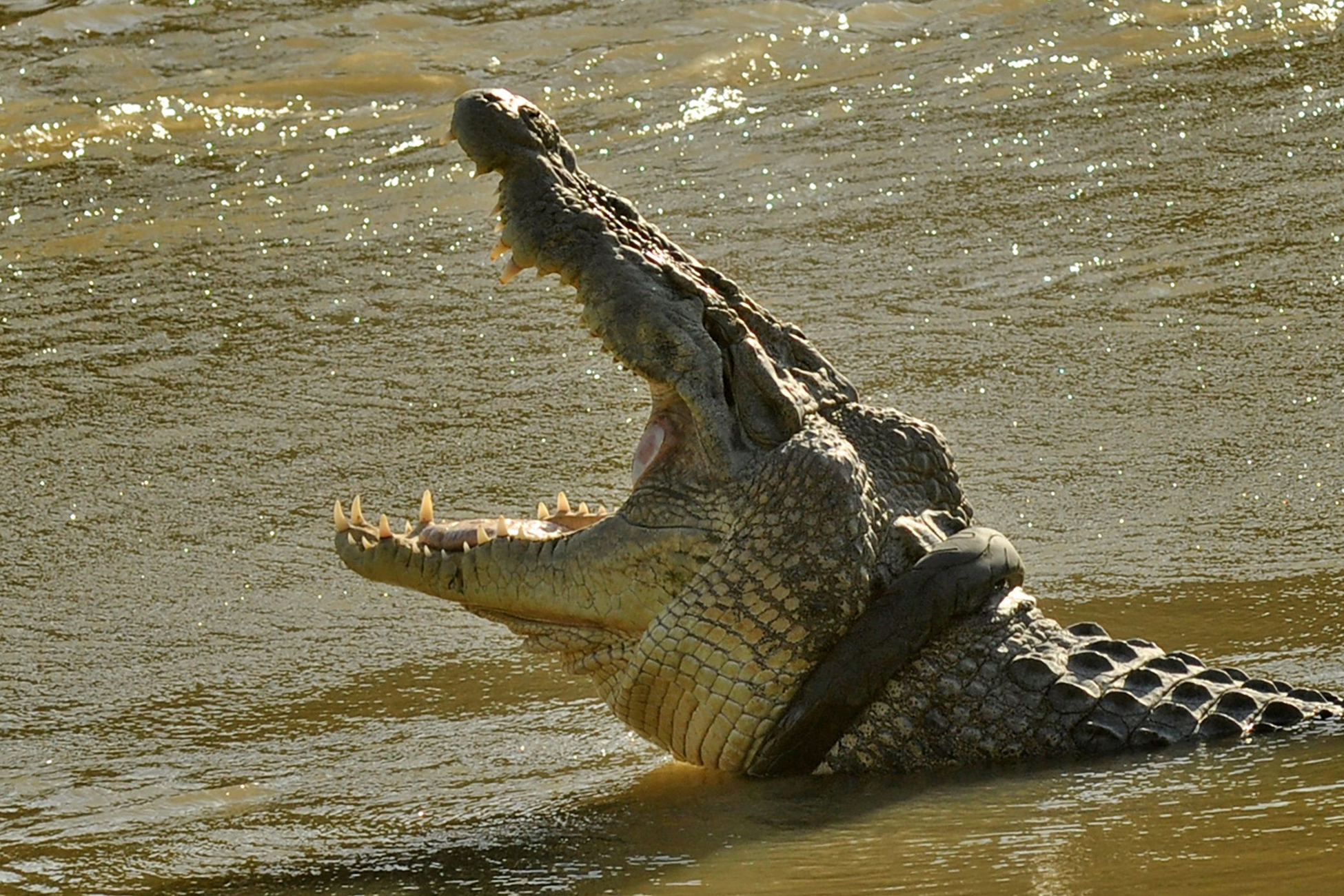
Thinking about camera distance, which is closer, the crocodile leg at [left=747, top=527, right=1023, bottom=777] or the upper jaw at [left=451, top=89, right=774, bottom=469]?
the crocodile leg at [left=747, top=527, right=1023, bottom=777]

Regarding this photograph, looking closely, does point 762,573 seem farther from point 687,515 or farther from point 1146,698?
point 1146,698

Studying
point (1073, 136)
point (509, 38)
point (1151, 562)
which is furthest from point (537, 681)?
point (509, 38)

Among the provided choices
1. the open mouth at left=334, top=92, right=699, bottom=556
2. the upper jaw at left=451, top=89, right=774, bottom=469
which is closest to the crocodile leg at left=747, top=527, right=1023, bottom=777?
the upper jaw at left=451, top=89, right=774, bottom=469

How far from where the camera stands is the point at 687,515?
12.1 ft

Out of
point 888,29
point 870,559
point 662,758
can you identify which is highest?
point 888,29

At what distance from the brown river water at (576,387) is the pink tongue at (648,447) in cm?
66

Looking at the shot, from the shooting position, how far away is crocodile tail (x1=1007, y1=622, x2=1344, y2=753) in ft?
11.6

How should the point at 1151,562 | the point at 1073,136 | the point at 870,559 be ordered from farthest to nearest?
the point at 1073,136 → the point at 1151,562 → the point at 870,559

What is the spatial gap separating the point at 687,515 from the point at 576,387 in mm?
3042

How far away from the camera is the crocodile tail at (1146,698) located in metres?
3.53

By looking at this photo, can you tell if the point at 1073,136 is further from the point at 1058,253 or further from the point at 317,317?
the point at 317,317

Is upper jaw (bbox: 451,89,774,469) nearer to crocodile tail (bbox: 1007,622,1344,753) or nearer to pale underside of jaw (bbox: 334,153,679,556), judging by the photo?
pale underside of jaw (bbox: 334,153,679,556)

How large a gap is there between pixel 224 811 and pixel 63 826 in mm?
324

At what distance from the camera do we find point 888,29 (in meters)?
11.0
